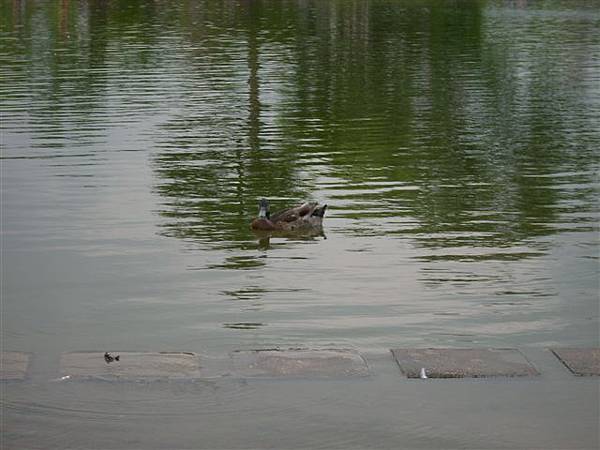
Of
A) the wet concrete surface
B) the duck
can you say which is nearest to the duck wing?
the duck

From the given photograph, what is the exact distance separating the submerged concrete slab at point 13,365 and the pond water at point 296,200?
15 cm

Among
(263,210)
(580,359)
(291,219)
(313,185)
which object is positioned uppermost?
(580,359)

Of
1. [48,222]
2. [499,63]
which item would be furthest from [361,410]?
[499,63]

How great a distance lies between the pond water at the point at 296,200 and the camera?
12805mm

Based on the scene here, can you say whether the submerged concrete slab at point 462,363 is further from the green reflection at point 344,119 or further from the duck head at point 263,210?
the duck head at point 263,210

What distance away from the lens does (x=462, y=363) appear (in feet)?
36.2

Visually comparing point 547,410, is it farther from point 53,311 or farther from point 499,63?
point 499,63

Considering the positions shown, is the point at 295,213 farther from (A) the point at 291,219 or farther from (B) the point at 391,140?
(B) the point at 391,140

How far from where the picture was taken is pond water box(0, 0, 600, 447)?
12.8 m

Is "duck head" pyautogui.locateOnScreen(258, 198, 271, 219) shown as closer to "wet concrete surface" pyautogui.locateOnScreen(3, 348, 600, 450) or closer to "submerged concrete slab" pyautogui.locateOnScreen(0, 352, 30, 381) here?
"submerged concrete slab" pyautogui.locateOnScreen(0, 352, 30, 381)

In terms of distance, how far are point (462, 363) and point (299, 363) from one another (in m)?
1.17

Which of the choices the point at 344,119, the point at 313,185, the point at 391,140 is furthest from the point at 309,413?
the point at 344,119

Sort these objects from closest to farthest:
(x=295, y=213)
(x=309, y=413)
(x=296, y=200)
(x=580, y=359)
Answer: (x=309, y=413)
(x=580, y=359)
(x=295, y=213)
(x=296, y=200)

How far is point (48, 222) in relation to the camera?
17.8 m
